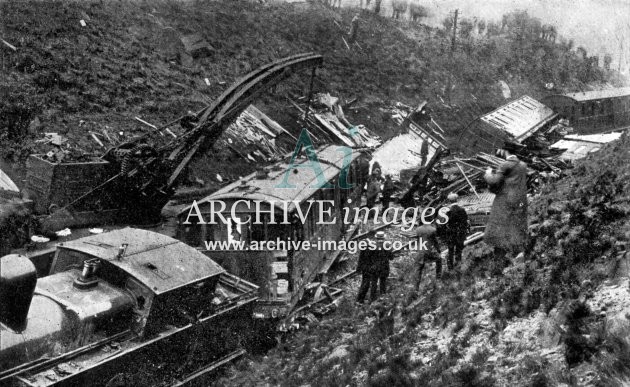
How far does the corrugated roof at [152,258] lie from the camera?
7.59 meters

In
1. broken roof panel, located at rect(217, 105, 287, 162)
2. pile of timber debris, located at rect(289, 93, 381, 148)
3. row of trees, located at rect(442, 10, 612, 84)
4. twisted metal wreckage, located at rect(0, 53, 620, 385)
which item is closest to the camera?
twisted metal wreckage, located at rect(0, 53, 620, 385)

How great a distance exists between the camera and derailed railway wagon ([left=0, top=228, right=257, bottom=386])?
6.16 m

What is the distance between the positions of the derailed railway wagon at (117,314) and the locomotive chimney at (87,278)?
0.05 feet

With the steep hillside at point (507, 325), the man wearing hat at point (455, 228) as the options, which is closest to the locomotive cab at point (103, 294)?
the steep hillside at point (507, 325)

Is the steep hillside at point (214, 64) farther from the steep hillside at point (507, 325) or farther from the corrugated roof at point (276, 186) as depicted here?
the steep hillside at point (507, 325)

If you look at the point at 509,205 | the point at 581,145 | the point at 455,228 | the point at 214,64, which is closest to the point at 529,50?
the point at 581,145

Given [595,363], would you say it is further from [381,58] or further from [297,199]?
[381,58]

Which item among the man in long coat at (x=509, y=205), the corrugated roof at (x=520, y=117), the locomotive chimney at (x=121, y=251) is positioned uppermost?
the corrugated roof at (x=520, y=117)

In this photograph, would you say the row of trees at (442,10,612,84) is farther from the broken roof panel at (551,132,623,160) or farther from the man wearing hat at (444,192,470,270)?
the man wearing hat at (444,192,470,270)

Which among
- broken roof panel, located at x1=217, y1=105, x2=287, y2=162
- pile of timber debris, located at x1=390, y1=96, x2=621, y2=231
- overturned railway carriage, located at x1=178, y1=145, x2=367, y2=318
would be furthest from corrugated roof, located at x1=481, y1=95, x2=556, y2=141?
overturned railway carriage, located at x1=178, y1=145, x2=367, y2=318

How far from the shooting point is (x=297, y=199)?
1034 centimetres

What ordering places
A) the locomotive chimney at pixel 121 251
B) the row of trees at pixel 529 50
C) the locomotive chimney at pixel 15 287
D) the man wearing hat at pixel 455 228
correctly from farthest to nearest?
the row of trees at pixel 529 50 < the man wearing hat at pixel 455 228 < the locomotive chimney at pixel 121 251 < the locomotive chimney at pixel 15 287

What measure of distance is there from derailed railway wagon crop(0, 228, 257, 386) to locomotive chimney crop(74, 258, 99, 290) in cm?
1

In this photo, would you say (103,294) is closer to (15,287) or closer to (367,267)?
(15,287)
